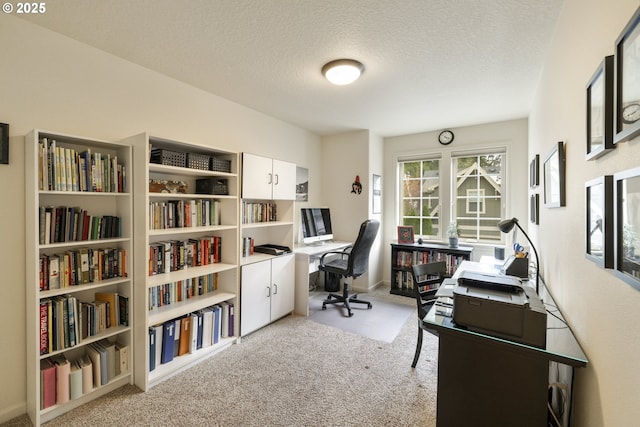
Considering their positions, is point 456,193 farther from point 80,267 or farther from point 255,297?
point 80,267

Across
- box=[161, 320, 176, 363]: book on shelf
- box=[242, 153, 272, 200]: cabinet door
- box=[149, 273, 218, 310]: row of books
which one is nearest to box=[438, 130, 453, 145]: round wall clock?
box=[242, 153, 272, 200]: cabinet door

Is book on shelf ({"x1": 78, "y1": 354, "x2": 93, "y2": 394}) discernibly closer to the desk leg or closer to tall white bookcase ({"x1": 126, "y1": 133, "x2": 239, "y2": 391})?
tall white bookcase ({"x1": 126, "y1": 133, "x2": 239, "y2": 391})

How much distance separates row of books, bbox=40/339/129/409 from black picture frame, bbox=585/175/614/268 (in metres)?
2.79

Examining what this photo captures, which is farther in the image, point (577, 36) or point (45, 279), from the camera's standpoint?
point (45, 279)

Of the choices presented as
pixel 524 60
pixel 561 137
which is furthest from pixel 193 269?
pixel 524 60

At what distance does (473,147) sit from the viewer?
3912mm

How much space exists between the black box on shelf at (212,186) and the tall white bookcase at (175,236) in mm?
14

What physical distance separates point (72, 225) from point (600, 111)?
281 centimetres

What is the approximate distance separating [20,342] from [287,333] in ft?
6.51

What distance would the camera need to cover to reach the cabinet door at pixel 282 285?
3.08 m

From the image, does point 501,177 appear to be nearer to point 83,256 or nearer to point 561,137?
point 561,137

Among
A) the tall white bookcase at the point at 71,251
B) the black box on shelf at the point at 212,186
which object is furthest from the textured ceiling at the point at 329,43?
the black box on shelf at the point at 212,186

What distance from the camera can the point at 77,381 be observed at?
71.7 inches

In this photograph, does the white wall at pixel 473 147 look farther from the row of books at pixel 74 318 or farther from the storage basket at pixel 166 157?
the row of books at pixel 74 318
